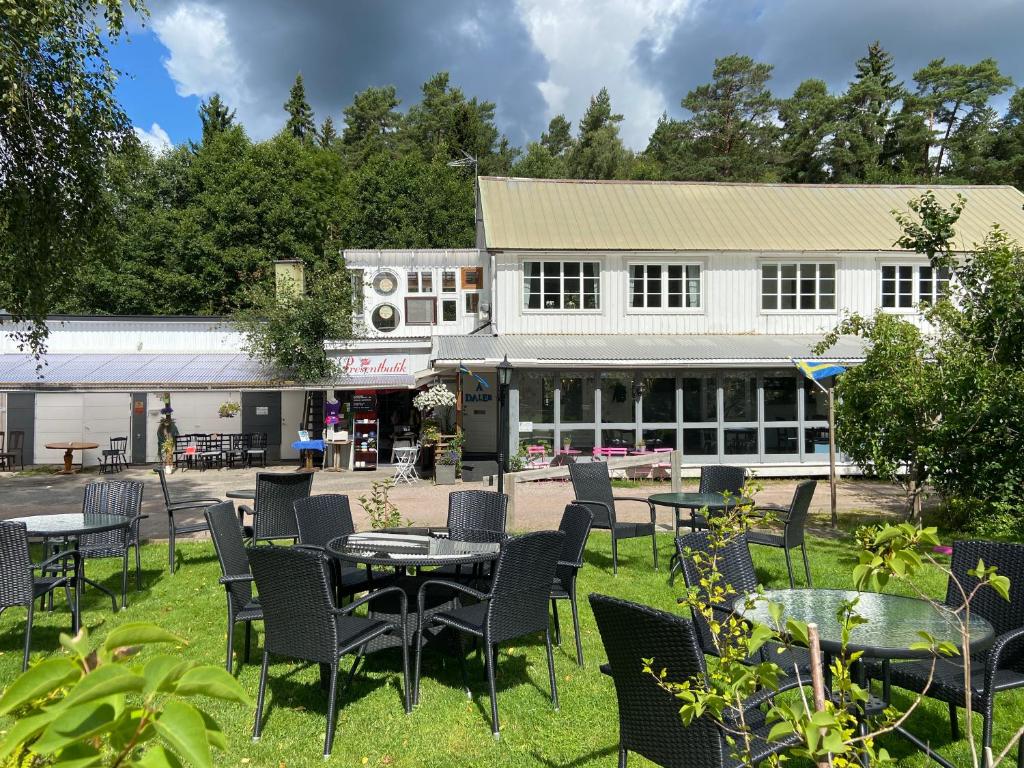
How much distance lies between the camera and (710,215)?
19.7 meters

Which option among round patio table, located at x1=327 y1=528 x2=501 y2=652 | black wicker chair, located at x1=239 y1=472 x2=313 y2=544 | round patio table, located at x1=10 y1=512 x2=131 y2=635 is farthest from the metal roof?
round patio table, located at x1=327 y1=528 x2=501 y2=652

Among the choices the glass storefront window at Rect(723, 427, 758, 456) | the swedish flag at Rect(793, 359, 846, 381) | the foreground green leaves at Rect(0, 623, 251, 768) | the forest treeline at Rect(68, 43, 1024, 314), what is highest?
the forest treeline at Rect(68, 43, 1024, 314)

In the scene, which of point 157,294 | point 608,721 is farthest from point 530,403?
point 157,294

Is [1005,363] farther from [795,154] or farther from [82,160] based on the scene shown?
[795,154]

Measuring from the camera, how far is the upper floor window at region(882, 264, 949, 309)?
60.5ft

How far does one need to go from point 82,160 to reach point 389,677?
752 cm

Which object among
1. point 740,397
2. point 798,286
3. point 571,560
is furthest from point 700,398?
point 571,560

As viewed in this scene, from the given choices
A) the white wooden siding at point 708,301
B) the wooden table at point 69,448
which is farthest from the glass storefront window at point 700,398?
the wooden table at point 69,448

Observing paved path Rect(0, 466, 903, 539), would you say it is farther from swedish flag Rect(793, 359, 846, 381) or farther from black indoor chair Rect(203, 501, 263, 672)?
black indoor chair Rect(203, 501, 263, 672)

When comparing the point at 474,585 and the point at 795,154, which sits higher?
the point at 795,154

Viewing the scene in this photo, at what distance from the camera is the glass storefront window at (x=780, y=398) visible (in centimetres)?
1673

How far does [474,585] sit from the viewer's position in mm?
5504

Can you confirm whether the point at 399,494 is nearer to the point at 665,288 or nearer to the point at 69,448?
the point at 665,288

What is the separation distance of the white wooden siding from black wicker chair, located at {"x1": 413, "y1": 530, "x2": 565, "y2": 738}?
13381 millimetres
